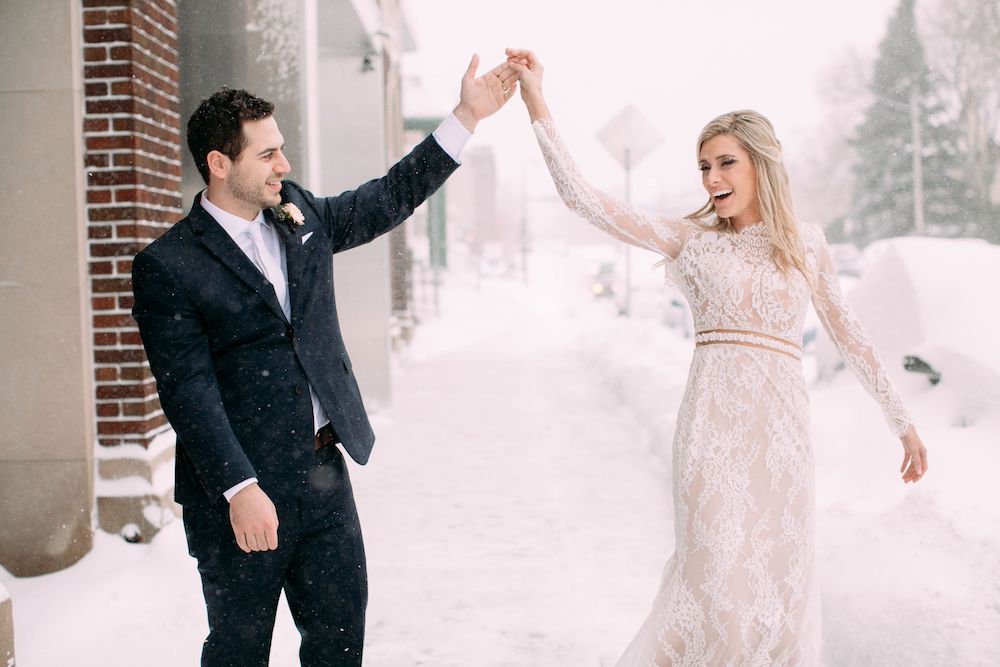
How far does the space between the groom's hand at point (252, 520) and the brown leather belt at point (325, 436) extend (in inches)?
13.6

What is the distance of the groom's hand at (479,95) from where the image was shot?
3.06 metres

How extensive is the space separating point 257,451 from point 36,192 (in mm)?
3050

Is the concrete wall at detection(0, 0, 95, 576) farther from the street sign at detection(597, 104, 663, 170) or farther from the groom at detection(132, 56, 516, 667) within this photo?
the street sign at detection(597, 104, 663, 170)

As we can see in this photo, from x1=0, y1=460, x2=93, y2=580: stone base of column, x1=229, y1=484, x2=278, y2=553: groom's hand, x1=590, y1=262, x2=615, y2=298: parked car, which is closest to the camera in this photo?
x1=229, y1=484, x2=278, y2=553: groom's hand

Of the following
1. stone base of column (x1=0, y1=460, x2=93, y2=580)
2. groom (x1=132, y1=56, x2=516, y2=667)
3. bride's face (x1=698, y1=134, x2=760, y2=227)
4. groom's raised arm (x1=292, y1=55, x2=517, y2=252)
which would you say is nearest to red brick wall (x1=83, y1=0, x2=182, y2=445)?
stone base of column (x1=0, y1=460, x2=93, y2=580)

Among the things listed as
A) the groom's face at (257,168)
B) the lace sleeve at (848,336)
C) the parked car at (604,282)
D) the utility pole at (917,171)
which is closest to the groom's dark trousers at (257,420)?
the groom's face at (257,168)

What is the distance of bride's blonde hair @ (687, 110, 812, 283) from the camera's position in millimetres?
3062

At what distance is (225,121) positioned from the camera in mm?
2625

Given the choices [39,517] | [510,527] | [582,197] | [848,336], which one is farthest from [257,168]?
[510,527]

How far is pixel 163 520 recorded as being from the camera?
203 inches

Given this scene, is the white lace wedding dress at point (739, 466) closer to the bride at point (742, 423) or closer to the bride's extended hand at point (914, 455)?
the bride at point (742, 423)

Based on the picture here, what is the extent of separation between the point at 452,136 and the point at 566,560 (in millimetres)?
3287

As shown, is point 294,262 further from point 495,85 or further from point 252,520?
point 495,85

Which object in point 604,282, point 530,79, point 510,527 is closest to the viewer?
point 530,79
